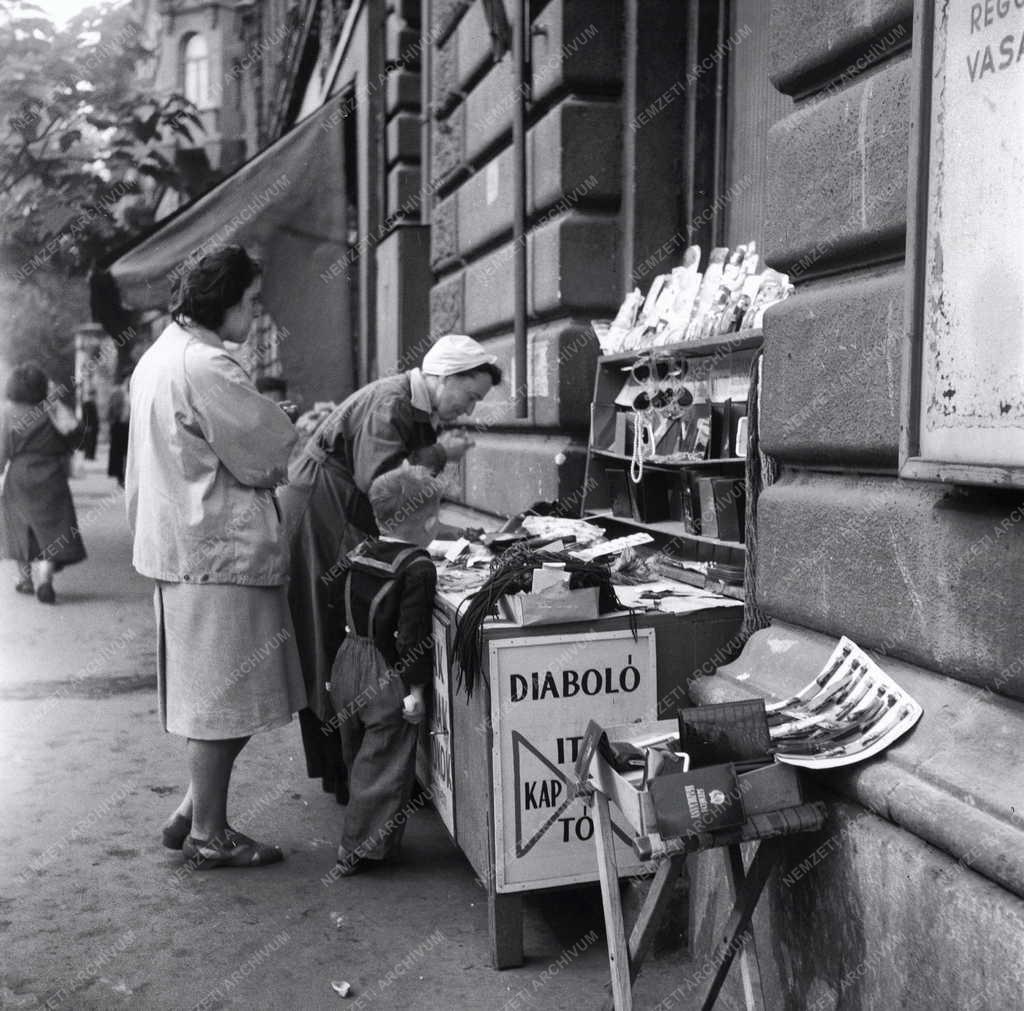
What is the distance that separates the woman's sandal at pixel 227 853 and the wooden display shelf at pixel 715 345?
7.04 ft

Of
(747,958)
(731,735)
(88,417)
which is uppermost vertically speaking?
(88,417)

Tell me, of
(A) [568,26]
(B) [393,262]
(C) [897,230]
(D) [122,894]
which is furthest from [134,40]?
(C) [897,230]

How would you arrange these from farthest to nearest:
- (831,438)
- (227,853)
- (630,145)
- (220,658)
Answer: (630,145)
(227,853)
(220,658)
(831,438)

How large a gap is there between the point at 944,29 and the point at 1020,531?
0.96m

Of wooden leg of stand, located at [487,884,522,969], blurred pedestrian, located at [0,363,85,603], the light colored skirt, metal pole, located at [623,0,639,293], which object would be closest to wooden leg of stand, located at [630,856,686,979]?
wooden leg of stand, located at [487,884,522,969]

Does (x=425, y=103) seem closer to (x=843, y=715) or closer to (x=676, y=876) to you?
(x=843, y=715)

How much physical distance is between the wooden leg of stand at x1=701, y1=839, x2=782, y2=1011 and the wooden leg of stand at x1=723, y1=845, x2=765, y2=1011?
0.06ft

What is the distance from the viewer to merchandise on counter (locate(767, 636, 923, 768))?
2.44 meters

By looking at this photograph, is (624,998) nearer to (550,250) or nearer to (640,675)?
(640,675)

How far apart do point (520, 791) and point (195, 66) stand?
116 ft

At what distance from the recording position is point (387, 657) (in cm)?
377

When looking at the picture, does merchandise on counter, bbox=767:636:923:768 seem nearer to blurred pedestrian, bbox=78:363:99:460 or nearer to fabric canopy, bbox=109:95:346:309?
fabric canopy, bbox=109:95:346:309

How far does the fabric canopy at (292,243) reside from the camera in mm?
7805

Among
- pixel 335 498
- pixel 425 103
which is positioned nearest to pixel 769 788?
pixel 335 498
